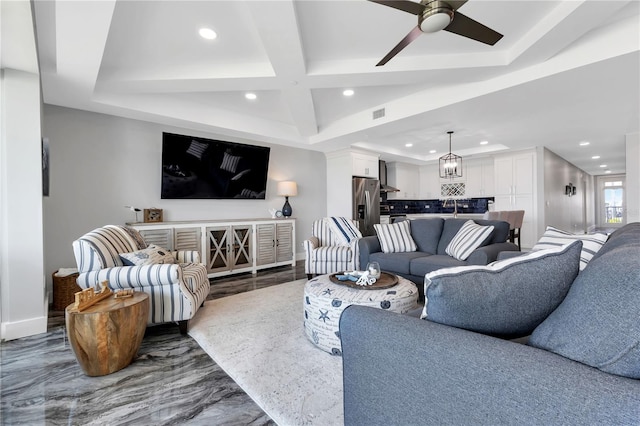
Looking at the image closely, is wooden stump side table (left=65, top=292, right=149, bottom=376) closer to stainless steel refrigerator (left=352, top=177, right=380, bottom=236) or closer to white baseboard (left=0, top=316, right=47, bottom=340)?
white baseboard (left=0, top=316, right=47, bottom=340)

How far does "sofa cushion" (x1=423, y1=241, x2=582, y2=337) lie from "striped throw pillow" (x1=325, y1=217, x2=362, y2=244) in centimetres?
317

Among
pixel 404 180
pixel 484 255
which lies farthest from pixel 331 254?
pixel 404 180

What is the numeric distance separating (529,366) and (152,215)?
436 cm

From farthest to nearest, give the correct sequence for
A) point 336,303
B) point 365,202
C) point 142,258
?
point 365,202, point 142,258, point 336,303

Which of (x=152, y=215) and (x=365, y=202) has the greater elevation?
(x=365, y=202)

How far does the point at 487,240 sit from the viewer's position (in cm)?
309

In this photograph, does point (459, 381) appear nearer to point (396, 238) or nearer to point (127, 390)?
point (127, 390)

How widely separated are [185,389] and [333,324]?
0.98 metres

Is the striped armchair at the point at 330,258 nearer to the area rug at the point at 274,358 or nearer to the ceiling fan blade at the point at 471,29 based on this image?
the area rug at the point at 274,358

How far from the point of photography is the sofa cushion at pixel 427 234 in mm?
3647

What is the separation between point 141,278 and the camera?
2.27m

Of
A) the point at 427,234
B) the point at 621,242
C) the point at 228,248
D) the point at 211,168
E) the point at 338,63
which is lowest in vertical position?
the point at 228,248

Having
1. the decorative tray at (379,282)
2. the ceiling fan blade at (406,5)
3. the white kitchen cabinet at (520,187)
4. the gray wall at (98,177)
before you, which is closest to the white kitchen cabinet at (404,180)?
the white kitchen cabinet at (520,187)

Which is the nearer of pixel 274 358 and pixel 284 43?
pixel 274 358
